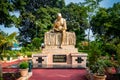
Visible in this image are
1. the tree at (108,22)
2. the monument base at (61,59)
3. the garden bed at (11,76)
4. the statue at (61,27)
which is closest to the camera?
the garden bed at (11,76)

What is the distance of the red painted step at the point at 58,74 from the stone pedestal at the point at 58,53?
7.81 feet

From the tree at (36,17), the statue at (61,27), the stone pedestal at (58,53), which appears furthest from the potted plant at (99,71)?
the tree at (36,17)

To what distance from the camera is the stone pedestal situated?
16.7 meters

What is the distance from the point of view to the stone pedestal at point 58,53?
1667cm

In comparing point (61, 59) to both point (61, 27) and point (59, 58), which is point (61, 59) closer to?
point (59, 58)

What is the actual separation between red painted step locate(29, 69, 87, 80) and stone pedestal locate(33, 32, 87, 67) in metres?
2.38

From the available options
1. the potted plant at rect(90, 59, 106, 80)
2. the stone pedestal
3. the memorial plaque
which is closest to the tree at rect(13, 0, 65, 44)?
the stone pedestal

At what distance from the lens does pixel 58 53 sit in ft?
56.7

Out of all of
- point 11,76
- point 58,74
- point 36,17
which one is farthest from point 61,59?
point 36,17

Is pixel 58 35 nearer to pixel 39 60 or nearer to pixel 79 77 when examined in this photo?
pixel 39 60

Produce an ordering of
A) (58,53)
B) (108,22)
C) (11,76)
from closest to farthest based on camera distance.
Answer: (11,76) → (58,53) → (108,22)

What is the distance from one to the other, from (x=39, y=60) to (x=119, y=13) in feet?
53.6

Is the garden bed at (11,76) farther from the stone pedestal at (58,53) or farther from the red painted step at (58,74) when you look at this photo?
the stone pedestal at (58,53)

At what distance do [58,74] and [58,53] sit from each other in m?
4.42
